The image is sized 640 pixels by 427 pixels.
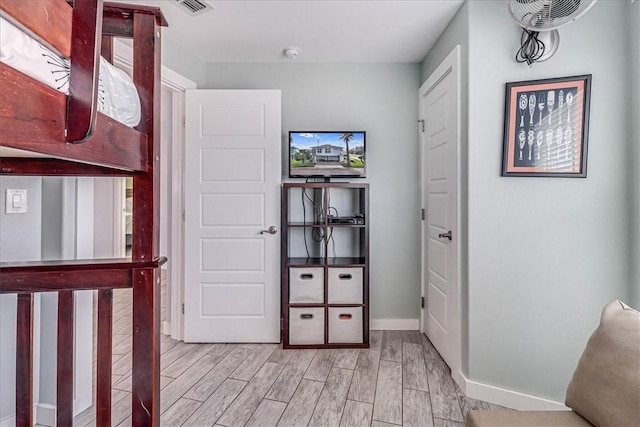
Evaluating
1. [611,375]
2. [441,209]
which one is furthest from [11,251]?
[441,209]

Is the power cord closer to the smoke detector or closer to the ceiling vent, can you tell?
the smoke detector

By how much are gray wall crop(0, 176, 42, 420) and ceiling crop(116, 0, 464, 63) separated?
1.37 m

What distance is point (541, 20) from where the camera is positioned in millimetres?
1601

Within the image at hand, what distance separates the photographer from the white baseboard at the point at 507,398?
1824mm

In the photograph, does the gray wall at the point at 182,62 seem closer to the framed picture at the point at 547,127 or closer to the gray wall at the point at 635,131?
the framed picture at the point at 547,127

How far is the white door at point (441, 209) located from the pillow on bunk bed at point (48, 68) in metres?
1.92

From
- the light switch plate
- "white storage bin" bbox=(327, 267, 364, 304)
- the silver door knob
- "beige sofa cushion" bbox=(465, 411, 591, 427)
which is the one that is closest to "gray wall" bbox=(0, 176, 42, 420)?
the light switch plate

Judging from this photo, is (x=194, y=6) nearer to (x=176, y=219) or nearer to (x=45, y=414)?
(x=176, y=219)

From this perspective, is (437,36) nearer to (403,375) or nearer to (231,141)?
(231,141)

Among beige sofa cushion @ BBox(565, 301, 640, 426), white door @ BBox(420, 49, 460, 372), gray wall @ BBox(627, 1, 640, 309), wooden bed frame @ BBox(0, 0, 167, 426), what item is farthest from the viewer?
white door @ BBox(420, 49, 460, 372)

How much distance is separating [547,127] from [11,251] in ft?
9.50

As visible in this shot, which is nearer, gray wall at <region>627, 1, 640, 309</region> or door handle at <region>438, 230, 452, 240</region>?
gray wall at <region>627, 1, 640, 309</region>

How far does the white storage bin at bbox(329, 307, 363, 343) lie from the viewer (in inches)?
105

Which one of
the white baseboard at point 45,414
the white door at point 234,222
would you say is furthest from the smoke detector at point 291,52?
the white baseboard at point 45,414
